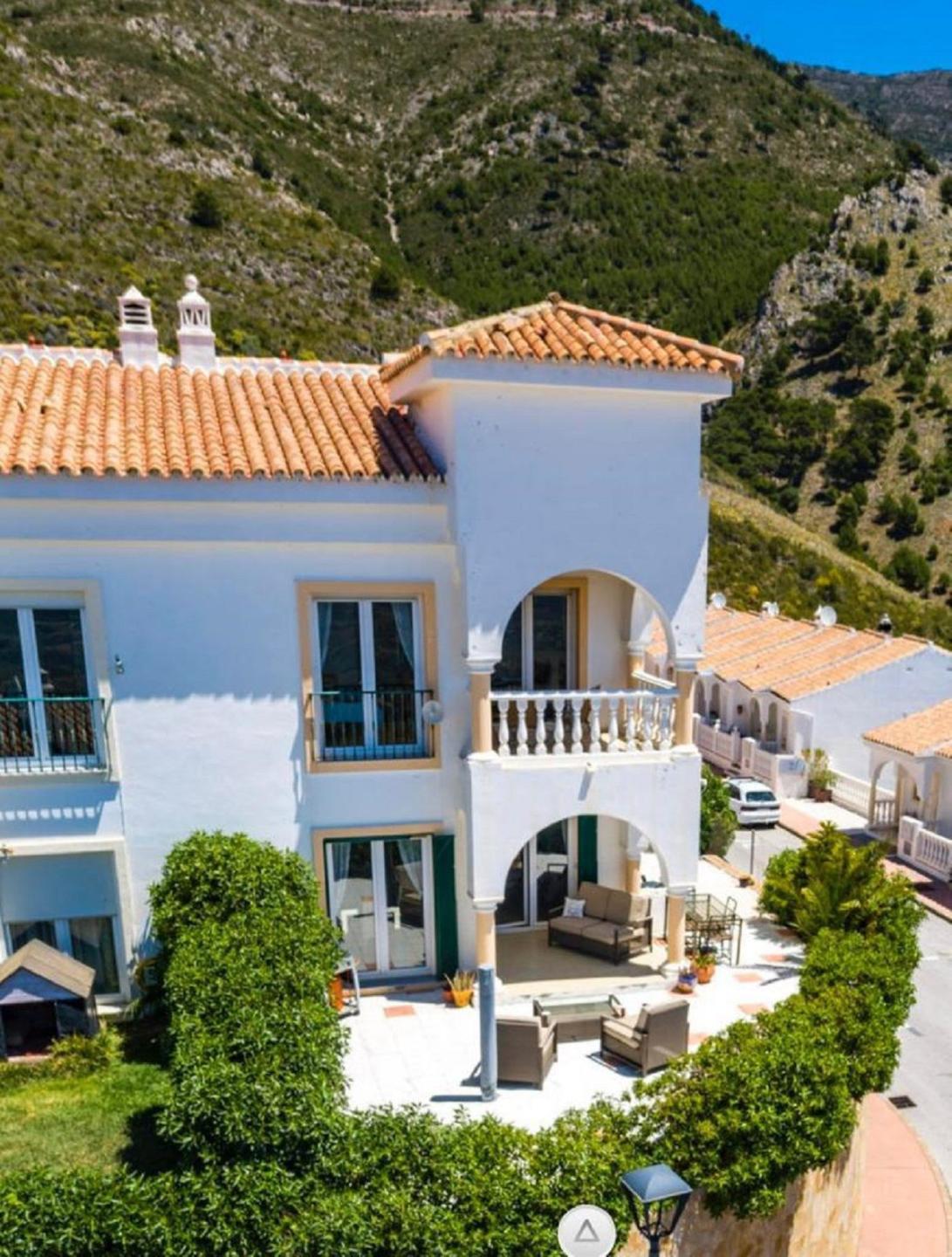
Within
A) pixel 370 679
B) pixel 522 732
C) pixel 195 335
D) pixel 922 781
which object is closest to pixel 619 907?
pixel 522 732

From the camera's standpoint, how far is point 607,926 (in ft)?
44.8

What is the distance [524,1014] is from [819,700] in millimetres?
22480

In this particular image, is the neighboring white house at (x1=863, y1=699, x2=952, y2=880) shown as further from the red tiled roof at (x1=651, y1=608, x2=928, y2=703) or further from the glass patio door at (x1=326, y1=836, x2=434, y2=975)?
the glass patio door at (x1=326, y1=836, x2=434, y2=975)

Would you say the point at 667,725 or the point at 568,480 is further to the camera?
the point at 667,725

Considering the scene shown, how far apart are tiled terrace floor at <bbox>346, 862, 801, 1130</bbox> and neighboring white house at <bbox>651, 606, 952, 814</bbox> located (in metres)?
16.9

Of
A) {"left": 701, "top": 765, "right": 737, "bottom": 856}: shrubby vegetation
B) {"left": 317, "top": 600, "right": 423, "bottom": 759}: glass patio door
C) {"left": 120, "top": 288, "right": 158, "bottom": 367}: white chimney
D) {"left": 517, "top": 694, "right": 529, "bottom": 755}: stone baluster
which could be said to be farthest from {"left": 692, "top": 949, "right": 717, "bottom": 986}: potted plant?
{"left": 120, "top": 288, "right": 158, "bottom": 367}: white chimney

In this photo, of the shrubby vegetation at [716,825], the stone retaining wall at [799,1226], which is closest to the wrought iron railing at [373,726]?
the stone retaining wall at [799,1226]

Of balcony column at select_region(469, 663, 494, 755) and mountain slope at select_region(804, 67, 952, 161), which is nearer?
balcony column at select_region(469, 663, 494, 755)

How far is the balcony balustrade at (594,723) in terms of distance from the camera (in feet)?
40.2

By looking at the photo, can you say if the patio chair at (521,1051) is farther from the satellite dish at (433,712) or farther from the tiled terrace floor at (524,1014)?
the satellite dish at (433,712)

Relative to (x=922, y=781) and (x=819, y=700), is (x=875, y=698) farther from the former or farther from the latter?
(x=922, y=781)

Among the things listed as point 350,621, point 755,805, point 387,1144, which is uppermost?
point 350,621

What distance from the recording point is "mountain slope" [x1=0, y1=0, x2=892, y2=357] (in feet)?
176

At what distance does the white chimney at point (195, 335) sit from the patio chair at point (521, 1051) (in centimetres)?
1122
